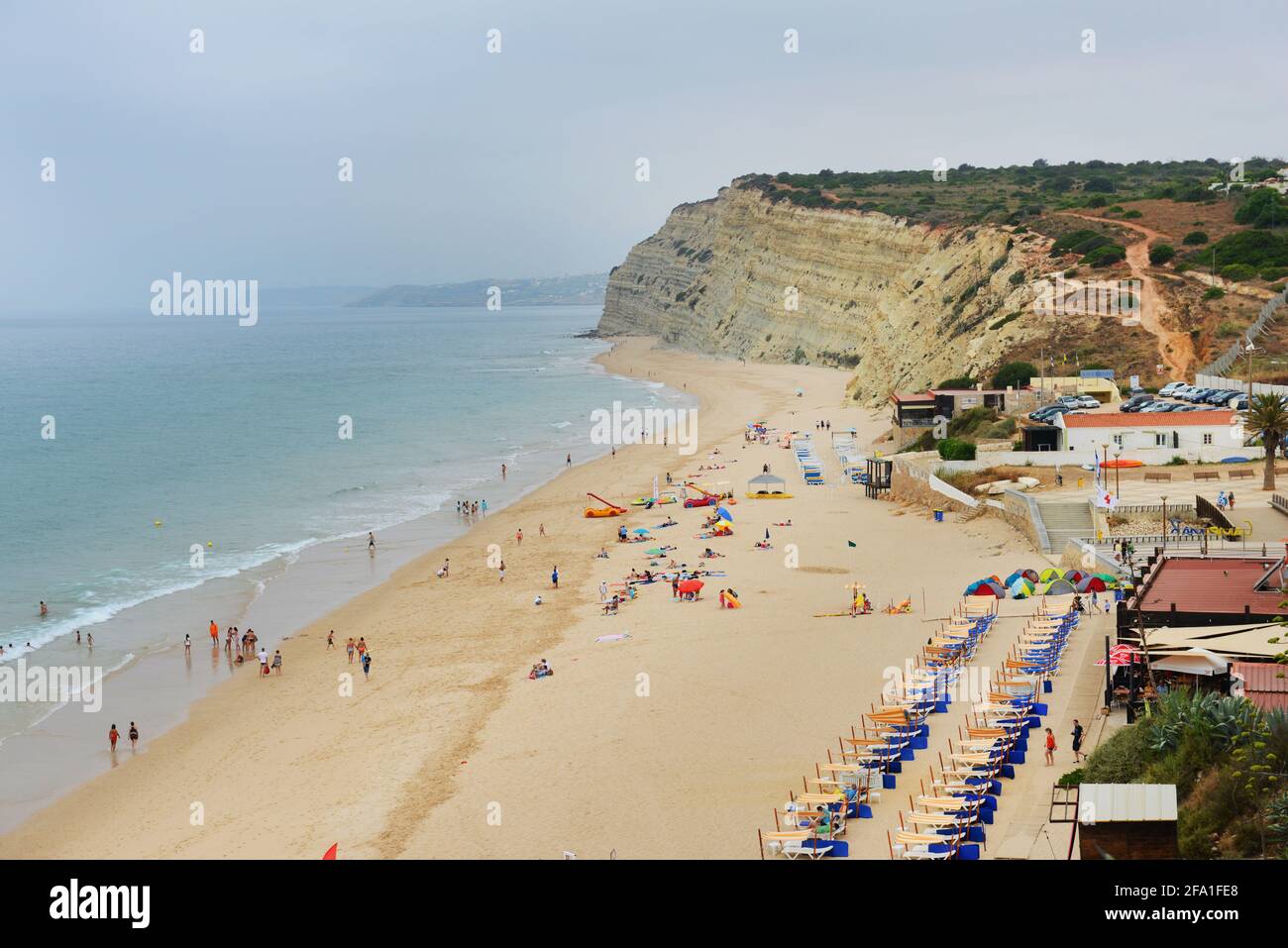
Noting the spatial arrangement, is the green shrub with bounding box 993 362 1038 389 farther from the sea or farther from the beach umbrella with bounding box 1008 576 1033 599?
the beach umbrella with bounding box 1008 576 1033 599

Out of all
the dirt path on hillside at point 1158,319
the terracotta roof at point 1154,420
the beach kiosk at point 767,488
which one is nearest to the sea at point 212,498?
the beach kiosk at point 767,488

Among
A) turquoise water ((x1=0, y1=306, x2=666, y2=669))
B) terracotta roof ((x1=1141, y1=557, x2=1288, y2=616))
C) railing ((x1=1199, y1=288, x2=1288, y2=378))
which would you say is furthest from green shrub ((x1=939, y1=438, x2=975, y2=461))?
turquoise water ((x1=0, y1=306, x2=666, y2=669))

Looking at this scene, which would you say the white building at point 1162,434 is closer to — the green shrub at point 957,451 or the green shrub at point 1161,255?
the green shrub at point 957,451

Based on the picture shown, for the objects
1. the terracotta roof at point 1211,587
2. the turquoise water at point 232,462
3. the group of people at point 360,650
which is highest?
the terracotta roof at point 1211,587

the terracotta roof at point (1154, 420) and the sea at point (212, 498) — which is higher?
the terracotta roof at point (1154, 420)

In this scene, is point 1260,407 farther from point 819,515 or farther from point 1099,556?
point 819,515

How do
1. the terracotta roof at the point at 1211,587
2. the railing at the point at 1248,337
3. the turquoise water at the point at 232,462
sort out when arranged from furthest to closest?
the railing at the point at 1248,337 < the turquoise water at the point at 232,462 < the terracotta roof at the point at 1211,587
